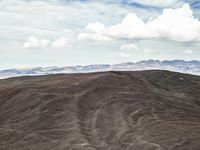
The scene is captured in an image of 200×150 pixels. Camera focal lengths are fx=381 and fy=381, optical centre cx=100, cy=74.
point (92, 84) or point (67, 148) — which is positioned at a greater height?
point (92, 84)

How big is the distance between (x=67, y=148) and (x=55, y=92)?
21.3 meters

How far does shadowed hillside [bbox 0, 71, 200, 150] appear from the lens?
42.2 m

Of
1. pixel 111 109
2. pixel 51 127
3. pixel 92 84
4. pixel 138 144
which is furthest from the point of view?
pixel 92 84

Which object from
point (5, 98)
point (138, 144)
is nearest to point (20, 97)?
point (5, 98)

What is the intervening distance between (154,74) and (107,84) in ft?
74.0

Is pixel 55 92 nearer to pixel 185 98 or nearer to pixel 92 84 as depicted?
pixel 92 84

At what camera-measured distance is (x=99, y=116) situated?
171 feet

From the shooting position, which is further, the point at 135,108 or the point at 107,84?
the point at 107,84

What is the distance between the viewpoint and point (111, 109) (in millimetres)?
55281

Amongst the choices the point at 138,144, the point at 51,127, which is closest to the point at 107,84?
the point at 51,127

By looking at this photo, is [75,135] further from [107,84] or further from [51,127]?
[107,84]

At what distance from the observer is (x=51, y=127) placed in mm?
48625

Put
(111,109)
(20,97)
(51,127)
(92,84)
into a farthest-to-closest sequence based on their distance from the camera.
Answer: (92,84) < (20,97) < (111,109) < (51,127)

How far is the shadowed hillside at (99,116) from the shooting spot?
139 ft
